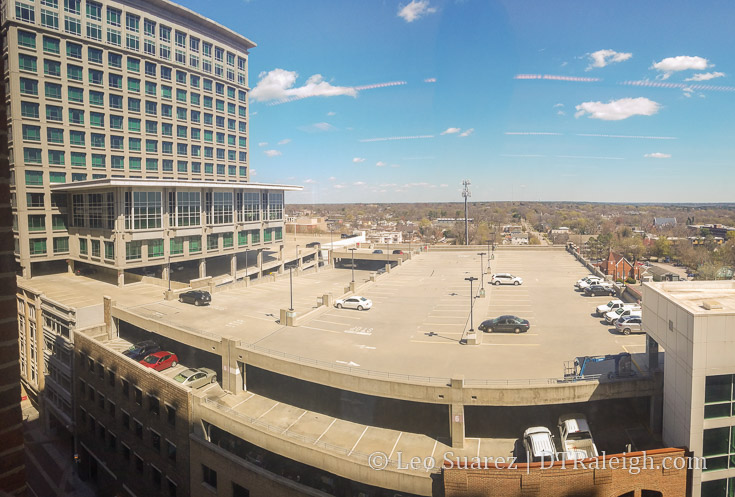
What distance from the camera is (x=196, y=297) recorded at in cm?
3406

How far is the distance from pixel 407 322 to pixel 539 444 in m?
13.6

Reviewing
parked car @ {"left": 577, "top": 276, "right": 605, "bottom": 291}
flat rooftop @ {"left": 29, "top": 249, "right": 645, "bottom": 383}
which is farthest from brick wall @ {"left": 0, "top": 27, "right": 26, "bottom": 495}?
parked car @ {"left": 577, "top": 276, "right": 605, "bottom": 291}

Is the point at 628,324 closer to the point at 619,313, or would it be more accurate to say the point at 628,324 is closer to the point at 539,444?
the point at 619,313

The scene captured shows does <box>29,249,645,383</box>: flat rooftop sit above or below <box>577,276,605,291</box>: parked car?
below

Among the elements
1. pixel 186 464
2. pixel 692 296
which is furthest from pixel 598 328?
pixel 186 464

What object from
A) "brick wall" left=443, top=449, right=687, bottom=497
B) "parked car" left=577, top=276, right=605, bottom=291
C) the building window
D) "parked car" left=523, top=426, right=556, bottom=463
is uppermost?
"parked car" left=577, top=276, right=605, bottom=291

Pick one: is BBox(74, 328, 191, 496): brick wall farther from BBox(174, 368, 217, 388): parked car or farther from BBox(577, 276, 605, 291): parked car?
BBox(577, 276, 605, 291): parked car

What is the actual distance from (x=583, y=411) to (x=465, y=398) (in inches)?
232

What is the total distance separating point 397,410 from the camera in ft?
68.1

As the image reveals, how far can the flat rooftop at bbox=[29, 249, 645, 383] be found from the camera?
2286cm

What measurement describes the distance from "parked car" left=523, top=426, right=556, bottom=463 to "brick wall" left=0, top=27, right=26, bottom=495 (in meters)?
16.9

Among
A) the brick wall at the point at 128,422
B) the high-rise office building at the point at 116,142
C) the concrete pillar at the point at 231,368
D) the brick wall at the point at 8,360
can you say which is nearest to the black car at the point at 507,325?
the concrete pillar at the point at 231,368

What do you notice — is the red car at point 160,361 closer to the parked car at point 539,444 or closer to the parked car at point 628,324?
the parked car at point 539,444

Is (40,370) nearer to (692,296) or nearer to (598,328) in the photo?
(598,328)
